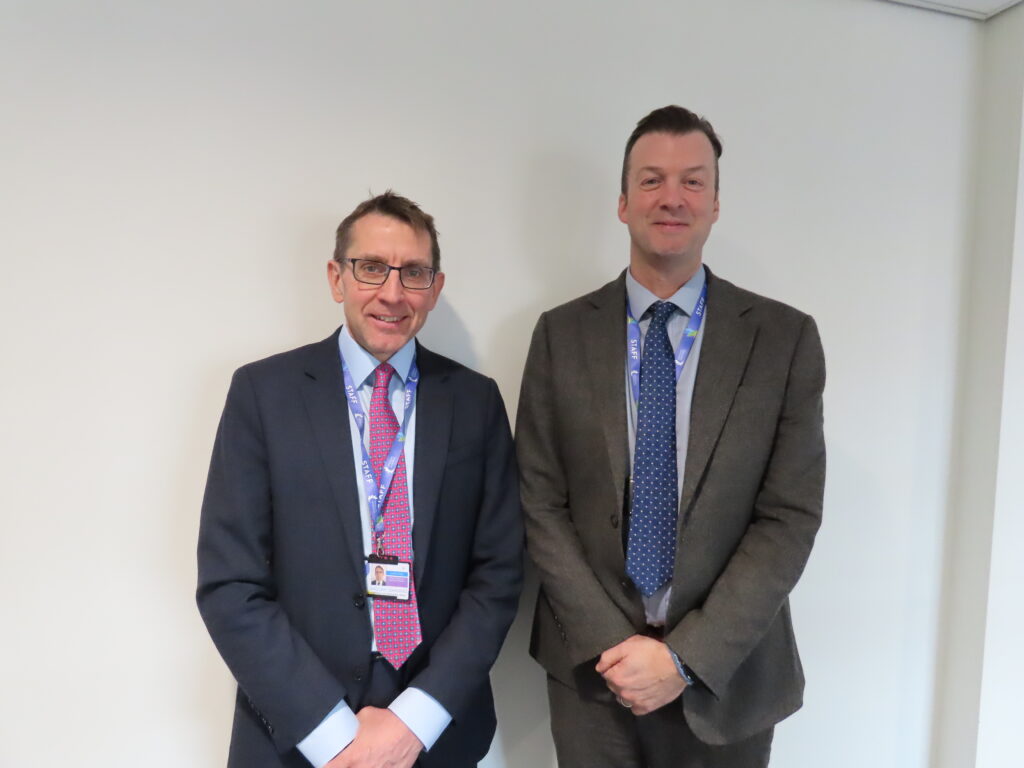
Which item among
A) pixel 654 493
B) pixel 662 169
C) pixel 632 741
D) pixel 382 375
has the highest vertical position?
pixel 662 169

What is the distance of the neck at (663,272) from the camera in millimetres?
1585

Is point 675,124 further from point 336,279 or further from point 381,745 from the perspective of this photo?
point 381,745

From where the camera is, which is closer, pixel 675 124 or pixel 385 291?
pixel 385 291

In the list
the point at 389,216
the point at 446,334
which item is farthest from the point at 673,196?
the point at 446,334

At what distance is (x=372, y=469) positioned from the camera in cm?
149

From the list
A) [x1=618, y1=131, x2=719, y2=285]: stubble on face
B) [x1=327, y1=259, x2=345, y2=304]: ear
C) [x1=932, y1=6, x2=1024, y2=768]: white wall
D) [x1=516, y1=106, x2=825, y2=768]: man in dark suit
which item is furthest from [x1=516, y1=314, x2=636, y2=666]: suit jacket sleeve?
[x1=932, y1=6, x2=1024, y2=768]: white wall

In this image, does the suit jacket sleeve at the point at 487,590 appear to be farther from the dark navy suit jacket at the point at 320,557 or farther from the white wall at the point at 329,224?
the white wall at the point at 329,224

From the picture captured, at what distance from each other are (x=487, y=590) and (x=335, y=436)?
1.55ft

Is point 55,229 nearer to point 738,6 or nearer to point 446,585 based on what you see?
point 446,585

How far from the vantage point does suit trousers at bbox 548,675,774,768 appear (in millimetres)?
1559

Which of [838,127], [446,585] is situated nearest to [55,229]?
[446,585]

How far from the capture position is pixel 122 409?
1733mm

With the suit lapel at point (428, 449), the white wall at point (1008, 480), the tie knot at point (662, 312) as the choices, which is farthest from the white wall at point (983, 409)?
the suit lapel at point (428, 449)

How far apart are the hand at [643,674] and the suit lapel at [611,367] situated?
0.31m
